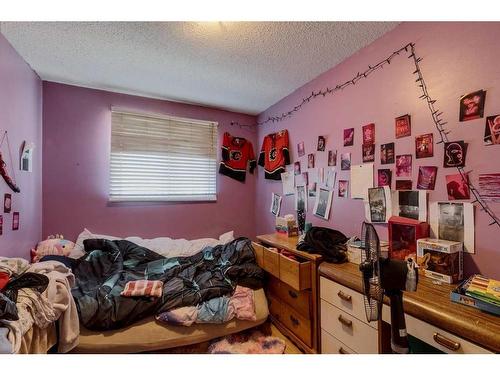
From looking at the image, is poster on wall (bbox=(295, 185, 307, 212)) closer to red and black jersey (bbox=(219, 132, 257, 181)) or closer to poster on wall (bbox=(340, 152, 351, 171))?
poster on wall (bbox=(340, 152, 351, 171))

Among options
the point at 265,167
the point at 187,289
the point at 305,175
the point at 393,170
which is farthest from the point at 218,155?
the point at 393,170

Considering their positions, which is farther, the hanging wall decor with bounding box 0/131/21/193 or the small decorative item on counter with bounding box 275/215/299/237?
the small decorative item on counter with bounding box 275/215/299/237

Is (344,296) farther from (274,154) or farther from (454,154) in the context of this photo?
(274,154)

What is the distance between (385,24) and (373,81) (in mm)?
323

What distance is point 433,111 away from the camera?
1261 mm

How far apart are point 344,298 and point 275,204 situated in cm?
147

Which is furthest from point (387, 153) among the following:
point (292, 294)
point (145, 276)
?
point (145, 276)

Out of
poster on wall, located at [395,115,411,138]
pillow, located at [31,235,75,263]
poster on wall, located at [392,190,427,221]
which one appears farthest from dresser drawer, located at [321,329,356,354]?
pillow, located at [31,235,75,263]

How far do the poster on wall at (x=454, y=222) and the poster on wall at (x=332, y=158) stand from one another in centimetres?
76

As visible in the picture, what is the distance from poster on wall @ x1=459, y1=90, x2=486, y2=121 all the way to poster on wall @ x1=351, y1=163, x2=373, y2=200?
55cm

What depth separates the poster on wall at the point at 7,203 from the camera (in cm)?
156

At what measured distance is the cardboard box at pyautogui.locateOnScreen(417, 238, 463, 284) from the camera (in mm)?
1090
